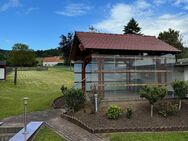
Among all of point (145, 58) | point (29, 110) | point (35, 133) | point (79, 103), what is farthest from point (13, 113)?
point (145, 58)

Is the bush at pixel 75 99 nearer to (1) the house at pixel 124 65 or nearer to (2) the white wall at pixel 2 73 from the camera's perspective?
(1) the house at pixel 124 65

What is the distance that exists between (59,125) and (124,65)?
5172 mm

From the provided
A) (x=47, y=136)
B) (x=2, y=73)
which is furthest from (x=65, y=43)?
(x=47, y=136)

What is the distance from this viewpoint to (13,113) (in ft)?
57.8

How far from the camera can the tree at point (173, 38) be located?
50.2m

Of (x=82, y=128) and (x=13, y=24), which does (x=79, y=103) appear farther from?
(x=13, y=24)

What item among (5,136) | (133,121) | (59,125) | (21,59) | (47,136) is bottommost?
(5,136)

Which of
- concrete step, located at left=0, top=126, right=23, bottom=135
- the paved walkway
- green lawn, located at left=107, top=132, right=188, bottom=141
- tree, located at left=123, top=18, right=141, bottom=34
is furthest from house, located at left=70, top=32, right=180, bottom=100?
tree, located at left=123, top=18, right=141, bottom=34

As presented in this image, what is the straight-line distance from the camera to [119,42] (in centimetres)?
1772

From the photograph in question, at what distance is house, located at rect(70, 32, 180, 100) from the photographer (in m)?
15.9

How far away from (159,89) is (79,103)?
13.3 ft

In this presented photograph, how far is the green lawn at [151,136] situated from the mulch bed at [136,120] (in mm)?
521

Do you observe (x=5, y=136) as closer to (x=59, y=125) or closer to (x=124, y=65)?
(x=59, y=125)

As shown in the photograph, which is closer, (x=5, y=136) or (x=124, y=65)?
(x=5, y=136)
